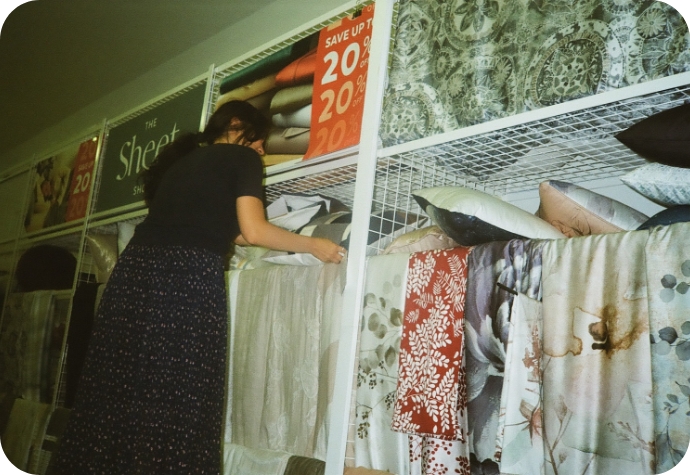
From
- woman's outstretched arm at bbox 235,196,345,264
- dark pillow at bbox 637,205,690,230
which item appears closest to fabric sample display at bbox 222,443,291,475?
woman's outstretched arm at bbox 235,196,345,264

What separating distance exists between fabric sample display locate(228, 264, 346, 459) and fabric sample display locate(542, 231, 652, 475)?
1.91ft

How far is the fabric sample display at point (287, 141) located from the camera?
174cm

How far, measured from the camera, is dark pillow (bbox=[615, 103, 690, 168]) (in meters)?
0.89

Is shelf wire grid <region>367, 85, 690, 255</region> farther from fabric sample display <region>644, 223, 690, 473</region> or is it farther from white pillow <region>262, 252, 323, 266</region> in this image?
fabric sample display <region>644, 223, 690, 473</region>

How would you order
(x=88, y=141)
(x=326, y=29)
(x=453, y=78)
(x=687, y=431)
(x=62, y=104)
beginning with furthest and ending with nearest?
1. (x=62, y=104)
2. (x=88, y=141)
3. (x=326, y=29)
4. (x=453, y=78)
5. (x=687, y=431)

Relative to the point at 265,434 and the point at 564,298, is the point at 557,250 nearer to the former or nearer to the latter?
the point at 564,298

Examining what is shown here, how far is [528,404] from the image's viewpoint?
3.19 ft

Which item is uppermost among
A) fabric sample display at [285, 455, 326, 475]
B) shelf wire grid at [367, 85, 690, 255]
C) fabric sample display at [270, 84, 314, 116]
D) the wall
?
the wall

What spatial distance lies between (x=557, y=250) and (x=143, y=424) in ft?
3.23

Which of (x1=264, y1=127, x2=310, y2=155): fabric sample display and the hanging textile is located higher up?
(x1=264, y1=127, x2=310, y2=155): fabric sample display

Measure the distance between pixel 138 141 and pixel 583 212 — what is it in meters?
2.00

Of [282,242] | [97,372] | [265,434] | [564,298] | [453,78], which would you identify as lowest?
[265,434]

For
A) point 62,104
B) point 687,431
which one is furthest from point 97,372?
point 62,104

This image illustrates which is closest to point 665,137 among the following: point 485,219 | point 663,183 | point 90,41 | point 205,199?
point 663,183
